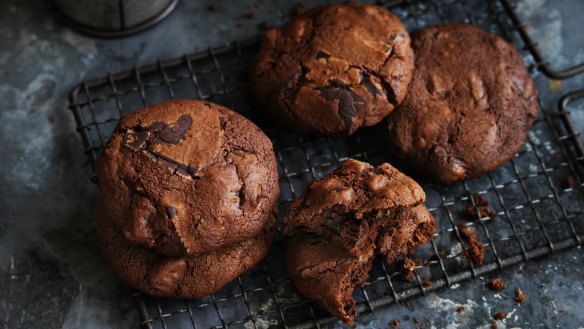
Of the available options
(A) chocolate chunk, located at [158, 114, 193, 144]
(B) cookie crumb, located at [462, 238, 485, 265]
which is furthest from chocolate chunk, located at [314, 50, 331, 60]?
(B) cookie crumb, located at [462, 238, 485, 265]

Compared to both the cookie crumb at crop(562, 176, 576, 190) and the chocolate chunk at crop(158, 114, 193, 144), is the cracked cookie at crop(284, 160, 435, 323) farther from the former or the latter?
the cookie crumb at crop(562, 176, 576, 190)

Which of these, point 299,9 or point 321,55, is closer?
point 321,55

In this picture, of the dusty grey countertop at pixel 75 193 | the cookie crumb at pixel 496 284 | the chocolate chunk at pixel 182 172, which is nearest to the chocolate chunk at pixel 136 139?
the chocolate chunk at pixel 182 172

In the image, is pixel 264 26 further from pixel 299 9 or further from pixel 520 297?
pixel 520 297

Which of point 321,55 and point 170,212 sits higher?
point 321,55

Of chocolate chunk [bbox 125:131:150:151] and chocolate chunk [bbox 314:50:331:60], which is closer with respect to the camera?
chocolate chunk [bbox 125:131:150:151]

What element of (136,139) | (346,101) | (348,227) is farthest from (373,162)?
(136,139)

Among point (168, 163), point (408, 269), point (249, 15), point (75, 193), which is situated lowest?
point (408, 269)
